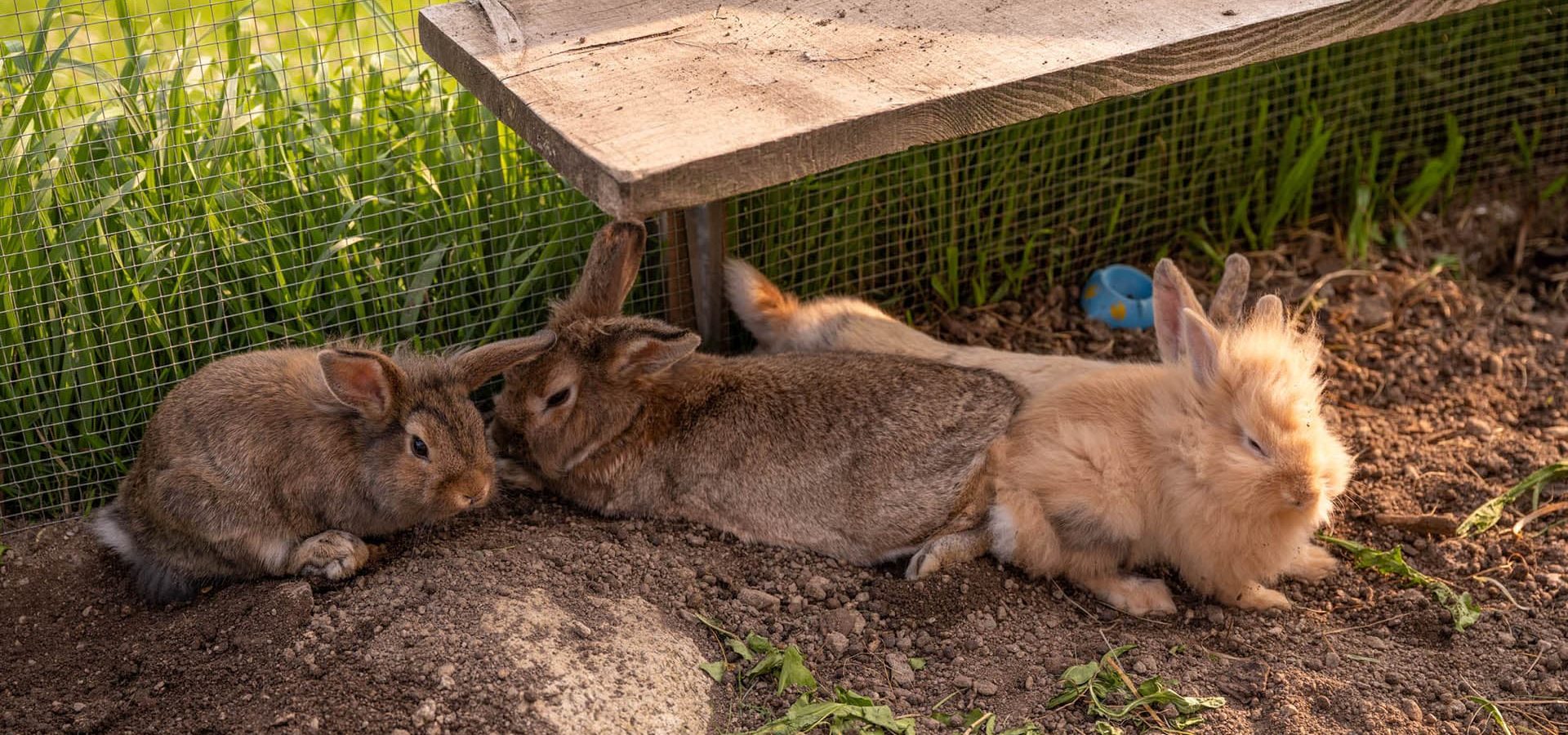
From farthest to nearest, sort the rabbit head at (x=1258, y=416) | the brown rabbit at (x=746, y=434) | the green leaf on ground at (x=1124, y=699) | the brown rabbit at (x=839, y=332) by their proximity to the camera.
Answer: the brown rabbit at (x=839, y=332) → the brown rabbit at (x=746, y=434) → the rabbit head at (x=1258, y=416) → the green leaf on ground at (x=1124, y=699)

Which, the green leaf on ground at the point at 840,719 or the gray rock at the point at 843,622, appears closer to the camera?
the green leaf on ground at the point at 840,719

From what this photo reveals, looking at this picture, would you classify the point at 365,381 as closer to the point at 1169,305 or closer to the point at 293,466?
the point at 293,466

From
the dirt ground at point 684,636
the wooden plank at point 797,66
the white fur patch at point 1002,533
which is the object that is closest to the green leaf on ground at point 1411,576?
the dirt ground at point 684,636

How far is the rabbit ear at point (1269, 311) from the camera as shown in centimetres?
404

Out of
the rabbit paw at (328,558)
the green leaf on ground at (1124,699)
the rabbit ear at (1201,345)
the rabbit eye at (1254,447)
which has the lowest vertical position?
the green leaf on ground at (1124,699)

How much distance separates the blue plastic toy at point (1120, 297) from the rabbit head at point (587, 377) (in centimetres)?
188

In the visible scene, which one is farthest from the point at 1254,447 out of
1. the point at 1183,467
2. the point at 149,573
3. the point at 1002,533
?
the point at 149,573

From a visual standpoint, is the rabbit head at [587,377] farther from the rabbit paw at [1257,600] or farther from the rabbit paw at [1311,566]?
the rabbit paw at [1311,566]

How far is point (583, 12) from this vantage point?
4027 millimetres

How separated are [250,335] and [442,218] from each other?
2.19 ft

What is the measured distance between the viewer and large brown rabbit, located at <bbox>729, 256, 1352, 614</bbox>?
3818 millimetres

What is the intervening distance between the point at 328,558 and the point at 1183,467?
88.4 inches

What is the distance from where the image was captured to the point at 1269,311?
13.3ft

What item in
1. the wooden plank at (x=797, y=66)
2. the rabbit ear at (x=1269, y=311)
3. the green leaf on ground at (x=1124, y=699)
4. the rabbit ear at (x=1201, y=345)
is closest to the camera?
the wooden plank at (x=797, y=66)
